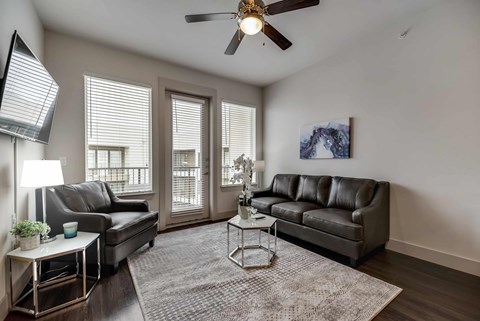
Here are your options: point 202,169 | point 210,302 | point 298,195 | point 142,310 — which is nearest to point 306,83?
point 298,195

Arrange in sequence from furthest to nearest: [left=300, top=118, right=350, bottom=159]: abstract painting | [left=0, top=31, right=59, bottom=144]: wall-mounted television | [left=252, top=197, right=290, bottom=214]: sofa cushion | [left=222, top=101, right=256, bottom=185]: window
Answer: [left=222, top=101, right=256, bottom=185]: window → [left=252, top=197, right=290, bottom=214]: sofa cushion → [left=300, top=118, right=350, bottom=159]: abstract painting → [left=0, top=31, right=59, bottom=144]: wall-mounted television

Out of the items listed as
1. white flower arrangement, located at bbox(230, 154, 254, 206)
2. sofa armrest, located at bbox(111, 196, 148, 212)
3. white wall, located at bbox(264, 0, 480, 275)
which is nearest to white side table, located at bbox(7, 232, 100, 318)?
sofa armrest, located at bbox(111, 196, 148, 212)

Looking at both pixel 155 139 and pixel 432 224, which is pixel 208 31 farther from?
pixel 432 224

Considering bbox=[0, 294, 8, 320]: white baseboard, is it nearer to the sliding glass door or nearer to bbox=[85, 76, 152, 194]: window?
bbox=[85, 76, 152, 194]: window

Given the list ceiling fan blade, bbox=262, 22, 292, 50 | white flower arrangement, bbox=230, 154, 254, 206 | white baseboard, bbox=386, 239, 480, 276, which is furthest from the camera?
white flower arrangement, bbox=230, 154, 254, 206

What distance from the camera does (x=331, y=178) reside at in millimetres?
3514

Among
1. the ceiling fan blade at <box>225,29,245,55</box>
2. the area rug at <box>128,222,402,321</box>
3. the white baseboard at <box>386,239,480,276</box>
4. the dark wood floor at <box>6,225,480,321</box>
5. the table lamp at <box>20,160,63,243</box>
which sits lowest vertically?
the dark wood floor at <box>6,225,480,321</box>

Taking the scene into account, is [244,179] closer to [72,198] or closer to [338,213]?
[338,213]

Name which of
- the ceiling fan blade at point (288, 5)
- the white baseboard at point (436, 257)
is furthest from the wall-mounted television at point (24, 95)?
the white baseboard at point (436, 257)

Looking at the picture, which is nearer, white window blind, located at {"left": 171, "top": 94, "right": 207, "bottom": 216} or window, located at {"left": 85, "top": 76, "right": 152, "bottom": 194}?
window, located at {"left": 85, "top": 76, "right": 152, "bottom": 194}

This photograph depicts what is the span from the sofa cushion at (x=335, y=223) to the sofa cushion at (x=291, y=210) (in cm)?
12

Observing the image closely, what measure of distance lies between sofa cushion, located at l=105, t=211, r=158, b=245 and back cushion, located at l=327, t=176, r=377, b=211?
8.59ft

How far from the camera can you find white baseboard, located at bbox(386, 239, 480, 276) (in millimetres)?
2281

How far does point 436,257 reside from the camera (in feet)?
8.29
